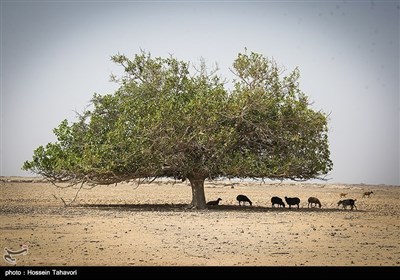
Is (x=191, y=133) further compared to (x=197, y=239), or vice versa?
(x=191, y=133)

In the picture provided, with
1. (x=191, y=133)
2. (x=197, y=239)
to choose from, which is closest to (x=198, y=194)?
(x=191, y=133)

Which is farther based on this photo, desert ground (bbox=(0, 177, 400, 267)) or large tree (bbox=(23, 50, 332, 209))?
large tree (bbox=(23, 50, 332, 209))

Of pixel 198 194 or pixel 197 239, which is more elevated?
pixel 198 194

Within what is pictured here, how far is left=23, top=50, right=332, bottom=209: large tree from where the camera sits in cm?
3005

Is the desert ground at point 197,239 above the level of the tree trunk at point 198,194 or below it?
below

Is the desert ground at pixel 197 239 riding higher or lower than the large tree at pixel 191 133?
lower

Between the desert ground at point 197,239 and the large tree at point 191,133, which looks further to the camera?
the large tree at point 191,133

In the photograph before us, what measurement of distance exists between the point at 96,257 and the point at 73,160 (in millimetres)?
15609

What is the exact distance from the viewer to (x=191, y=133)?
30203mm

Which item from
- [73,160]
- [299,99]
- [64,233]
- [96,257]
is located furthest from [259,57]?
[96,257]

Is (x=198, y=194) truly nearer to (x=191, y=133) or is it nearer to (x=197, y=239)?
(x=191, y=133)

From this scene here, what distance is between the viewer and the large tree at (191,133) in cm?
3005

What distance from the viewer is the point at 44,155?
1282 inches

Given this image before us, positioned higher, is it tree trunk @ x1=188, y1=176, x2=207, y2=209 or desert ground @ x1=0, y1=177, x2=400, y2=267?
tree trunk @ x1=188, y1=176, x2=207, y2=209
